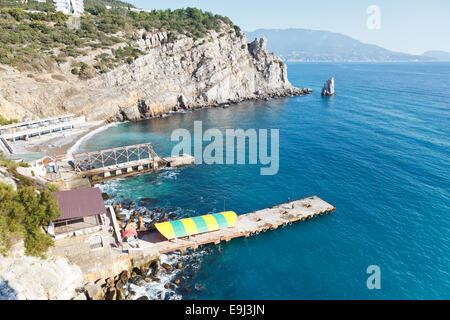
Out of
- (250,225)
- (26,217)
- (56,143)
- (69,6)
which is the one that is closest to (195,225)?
Answer: (250,225)

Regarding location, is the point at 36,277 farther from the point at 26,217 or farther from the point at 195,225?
the point at 195,225

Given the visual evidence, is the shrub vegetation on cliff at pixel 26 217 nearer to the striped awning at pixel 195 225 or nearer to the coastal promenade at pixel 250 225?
the coastal promenade at pixel 250 225

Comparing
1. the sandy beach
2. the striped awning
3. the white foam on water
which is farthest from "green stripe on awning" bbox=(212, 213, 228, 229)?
the sandy beach

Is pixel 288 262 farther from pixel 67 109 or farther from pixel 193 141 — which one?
pixel 67 109

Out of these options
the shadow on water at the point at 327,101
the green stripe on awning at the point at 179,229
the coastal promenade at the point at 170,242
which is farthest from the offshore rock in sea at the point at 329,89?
the green stripe on awning at the point at 179,229

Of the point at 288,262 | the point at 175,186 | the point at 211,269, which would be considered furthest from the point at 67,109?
the point at 288,262

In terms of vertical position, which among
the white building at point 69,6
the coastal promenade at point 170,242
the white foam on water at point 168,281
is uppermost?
the white building at point 69,6
